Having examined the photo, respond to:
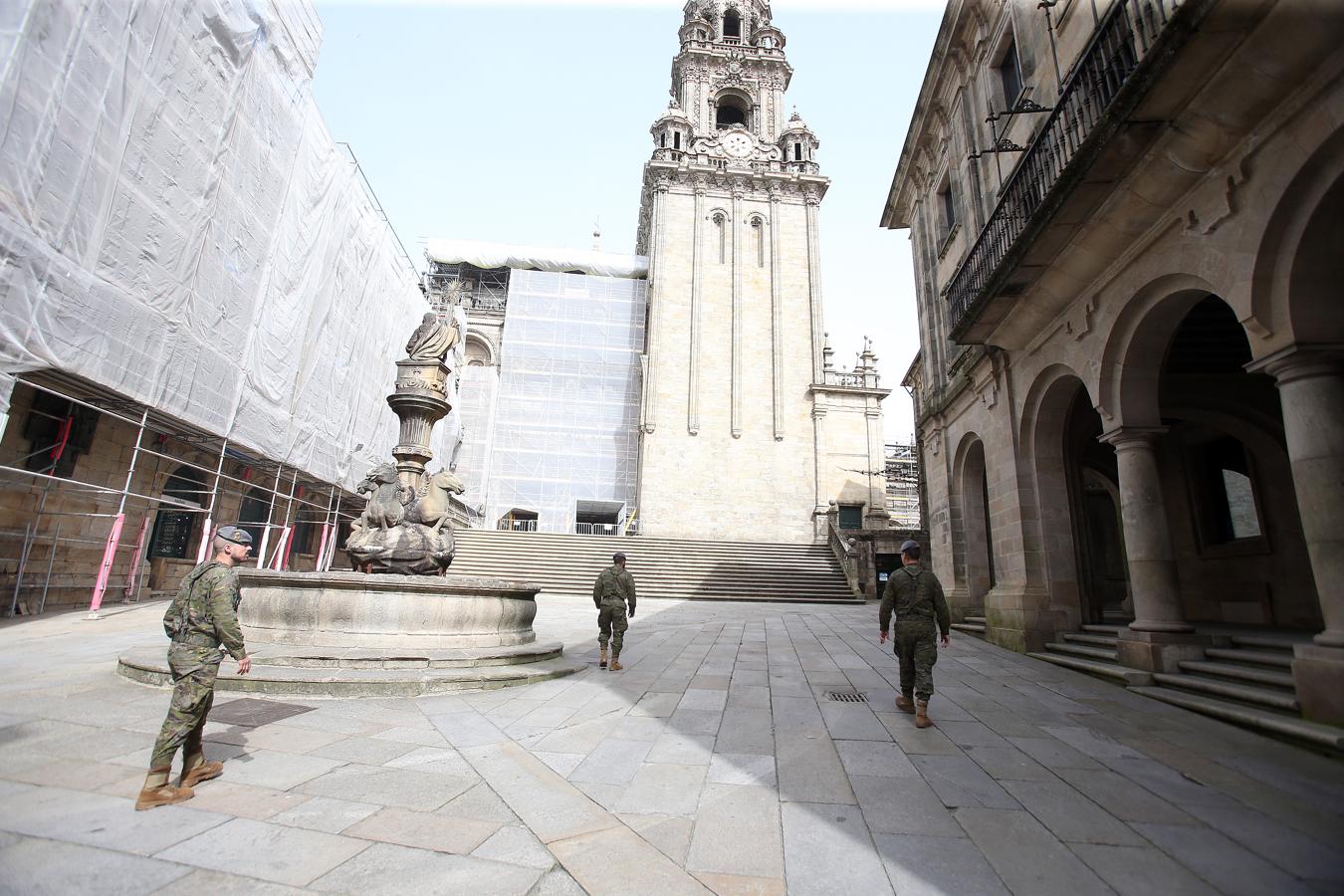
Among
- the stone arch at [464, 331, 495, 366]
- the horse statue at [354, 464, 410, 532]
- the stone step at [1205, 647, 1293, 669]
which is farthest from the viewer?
the stone arch at [464, 331, 495, 366]

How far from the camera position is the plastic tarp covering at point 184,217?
947cm

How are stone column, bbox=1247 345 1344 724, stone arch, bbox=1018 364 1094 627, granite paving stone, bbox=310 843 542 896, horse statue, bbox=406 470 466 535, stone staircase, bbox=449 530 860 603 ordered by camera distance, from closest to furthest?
1. granite paving stone, bbox=310 843 542 896
2. stone column, bbox=1247 345 1344 724
3. horse statue, bbox=406 470 466 535
4. stone arch, bbox=1018 364 1094 627
5. stone staircase, bbox=449 530 860 603

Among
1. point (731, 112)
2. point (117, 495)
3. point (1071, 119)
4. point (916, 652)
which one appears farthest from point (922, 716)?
point (731, 112)

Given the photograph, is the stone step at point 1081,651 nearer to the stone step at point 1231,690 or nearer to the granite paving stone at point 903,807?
the stone step at point 1231,690

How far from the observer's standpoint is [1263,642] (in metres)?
6.53

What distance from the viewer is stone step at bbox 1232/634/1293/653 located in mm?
6312

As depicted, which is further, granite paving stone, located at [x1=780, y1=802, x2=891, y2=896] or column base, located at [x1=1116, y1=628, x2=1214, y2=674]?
column base, located at [x1=1116, y1=628, x2=1214, y2=674]

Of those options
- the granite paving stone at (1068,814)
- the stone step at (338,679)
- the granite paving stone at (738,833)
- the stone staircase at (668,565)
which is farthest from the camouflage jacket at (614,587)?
the stone staircase at (668,565)

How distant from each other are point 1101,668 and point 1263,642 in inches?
60.5

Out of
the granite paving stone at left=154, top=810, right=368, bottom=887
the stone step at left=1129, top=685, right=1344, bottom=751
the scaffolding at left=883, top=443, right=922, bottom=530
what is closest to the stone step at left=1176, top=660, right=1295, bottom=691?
the stone step at left=1129, top=685, right=1344, bottom=751

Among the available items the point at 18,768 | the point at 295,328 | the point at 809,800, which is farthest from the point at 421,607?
the point at 295,328

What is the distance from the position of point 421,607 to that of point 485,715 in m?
2.30

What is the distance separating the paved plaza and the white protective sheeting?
118ft

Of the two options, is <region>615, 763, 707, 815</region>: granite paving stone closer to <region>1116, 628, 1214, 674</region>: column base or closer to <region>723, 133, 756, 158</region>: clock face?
<region>1116, 628, 1214, 674</region>: column base
